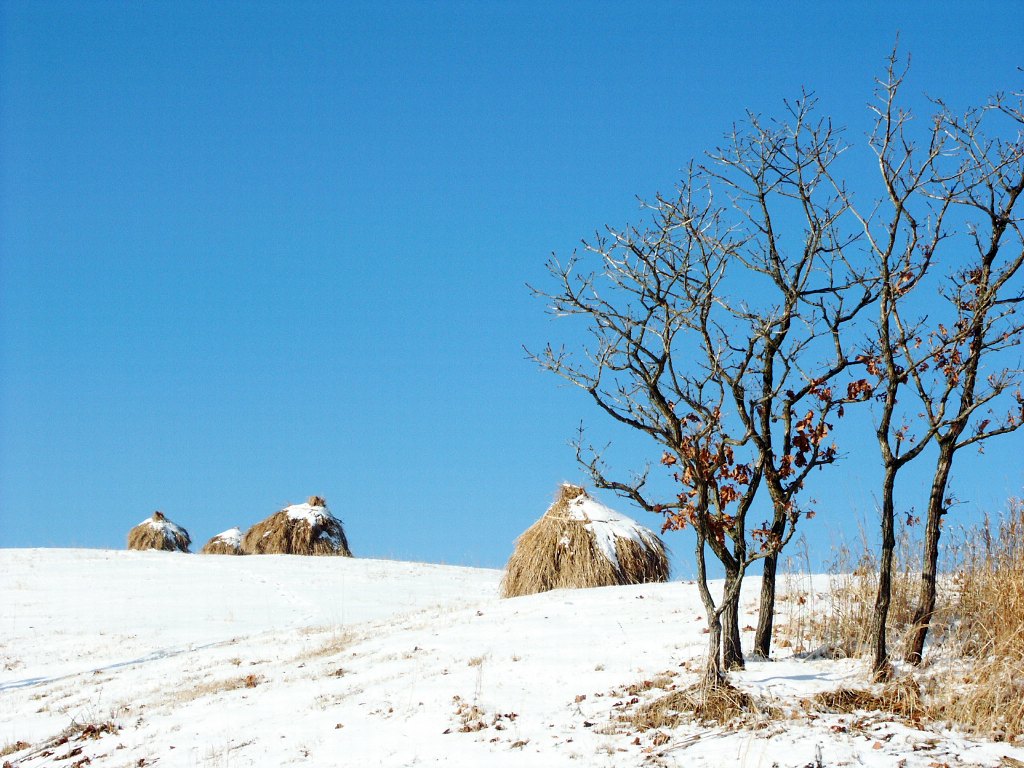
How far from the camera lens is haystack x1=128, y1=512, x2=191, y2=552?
3034 centimetres

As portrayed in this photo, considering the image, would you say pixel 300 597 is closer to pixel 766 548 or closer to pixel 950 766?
pixel 766 548

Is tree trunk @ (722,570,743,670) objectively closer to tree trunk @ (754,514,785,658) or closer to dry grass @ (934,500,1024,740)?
tree trunk @ (754,514,785,658)

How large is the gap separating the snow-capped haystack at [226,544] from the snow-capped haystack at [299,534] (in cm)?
200

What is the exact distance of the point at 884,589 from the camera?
25.4 ft

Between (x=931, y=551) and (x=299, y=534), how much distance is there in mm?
20855

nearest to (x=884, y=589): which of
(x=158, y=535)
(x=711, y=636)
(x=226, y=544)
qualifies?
(x=711, y=636)

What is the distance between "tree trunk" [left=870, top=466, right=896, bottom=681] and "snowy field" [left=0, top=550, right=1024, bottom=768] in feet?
0.89

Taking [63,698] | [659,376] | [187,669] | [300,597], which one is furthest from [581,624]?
[300,597]

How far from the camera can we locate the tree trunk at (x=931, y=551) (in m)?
7.87

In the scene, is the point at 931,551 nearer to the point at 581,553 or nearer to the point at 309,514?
the point at 581,553

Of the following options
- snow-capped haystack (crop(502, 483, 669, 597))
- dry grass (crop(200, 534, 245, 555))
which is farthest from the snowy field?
dry grass (crop(200, 534, 245, 555))

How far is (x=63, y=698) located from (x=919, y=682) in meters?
9.81

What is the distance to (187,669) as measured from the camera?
40.7 ft

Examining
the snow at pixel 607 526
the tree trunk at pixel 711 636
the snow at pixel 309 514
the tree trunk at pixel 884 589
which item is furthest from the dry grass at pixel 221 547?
the tree trunk at pixel 884 589
